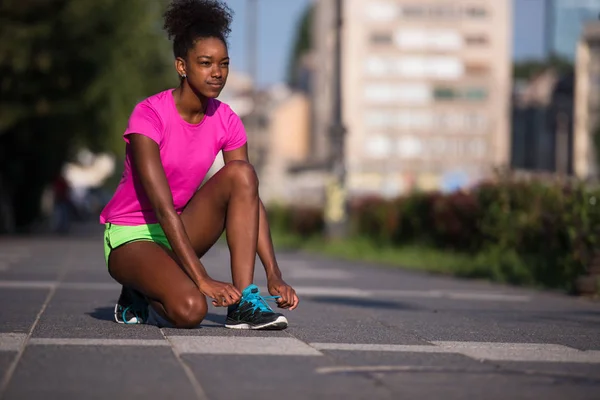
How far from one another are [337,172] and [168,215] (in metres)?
24.9

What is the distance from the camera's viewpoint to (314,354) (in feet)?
20.0

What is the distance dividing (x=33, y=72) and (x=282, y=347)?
1158 inches


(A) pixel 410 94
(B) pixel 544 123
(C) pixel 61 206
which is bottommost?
(C) pixel 61 206

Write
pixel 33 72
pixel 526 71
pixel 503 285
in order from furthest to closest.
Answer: pixel 526 71, pixel 33 72, pixel 503 285

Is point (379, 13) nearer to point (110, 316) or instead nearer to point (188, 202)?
point (110, 316)

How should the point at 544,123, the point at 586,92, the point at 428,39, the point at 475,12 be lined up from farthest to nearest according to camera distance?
the point at 544,123 → the point at 475,12 → the point at 586,92 → the point at 428,39

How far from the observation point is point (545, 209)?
693 inches

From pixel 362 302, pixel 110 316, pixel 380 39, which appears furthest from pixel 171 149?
pixel 380 39

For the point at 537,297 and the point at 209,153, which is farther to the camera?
the point at 537,297

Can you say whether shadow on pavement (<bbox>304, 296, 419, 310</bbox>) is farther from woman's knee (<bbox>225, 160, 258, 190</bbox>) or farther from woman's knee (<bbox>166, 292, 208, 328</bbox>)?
woman's knee (<bbox>166, 292, 208, 328</bbox>)

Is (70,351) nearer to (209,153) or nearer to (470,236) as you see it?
(209,153)

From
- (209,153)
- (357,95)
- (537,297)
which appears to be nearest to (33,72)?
(537,297)

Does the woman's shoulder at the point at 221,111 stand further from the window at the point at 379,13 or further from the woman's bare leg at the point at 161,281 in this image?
the window at the point at 379,13

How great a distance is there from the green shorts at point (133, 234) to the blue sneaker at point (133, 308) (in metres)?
0.26
